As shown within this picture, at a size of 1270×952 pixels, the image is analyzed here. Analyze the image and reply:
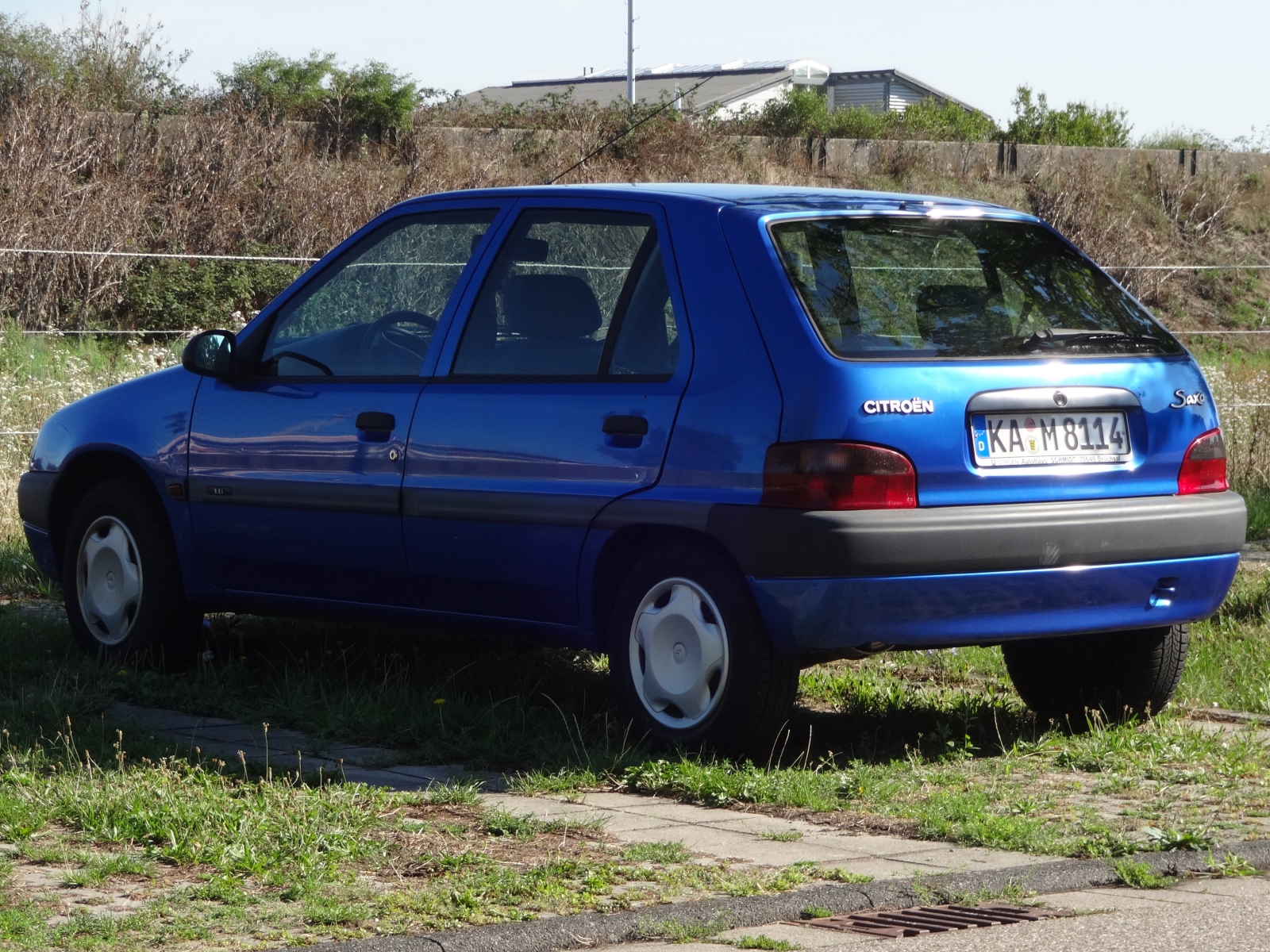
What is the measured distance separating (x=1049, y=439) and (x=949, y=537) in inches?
20.3

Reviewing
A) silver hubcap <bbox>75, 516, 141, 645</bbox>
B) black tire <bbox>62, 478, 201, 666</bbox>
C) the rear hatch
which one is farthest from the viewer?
silver hubcap <bbox>75, 516, 141, 645</bbox>

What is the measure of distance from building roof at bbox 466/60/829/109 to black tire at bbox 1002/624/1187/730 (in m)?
60.5

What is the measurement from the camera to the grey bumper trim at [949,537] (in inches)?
200

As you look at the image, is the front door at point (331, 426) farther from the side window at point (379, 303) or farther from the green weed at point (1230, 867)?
the green weed at point (1230, 867)

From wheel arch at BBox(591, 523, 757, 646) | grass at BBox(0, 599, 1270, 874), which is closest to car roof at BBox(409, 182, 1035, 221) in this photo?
wheel arch at BBox(591, 523, 757, 646)

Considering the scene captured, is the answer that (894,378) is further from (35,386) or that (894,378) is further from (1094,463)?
(35,386)

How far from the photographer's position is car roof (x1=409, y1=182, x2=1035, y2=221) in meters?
5.73

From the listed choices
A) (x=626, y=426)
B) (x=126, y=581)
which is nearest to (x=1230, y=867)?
(x=626, y=426)

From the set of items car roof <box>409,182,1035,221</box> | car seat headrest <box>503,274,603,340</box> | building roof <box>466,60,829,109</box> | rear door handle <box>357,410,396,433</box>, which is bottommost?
rear door handle <box>357,410,396,433</box>

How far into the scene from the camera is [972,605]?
5277mm

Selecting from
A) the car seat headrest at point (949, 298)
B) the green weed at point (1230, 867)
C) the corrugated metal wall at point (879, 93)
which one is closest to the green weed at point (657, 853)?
the green weed at point (1230, 867)

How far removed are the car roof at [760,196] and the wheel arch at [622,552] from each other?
3.32 ft

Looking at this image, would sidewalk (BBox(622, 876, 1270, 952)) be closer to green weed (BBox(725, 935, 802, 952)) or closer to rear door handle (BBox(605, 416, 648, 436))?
green weed (BBox(725, 935, 802, 952))

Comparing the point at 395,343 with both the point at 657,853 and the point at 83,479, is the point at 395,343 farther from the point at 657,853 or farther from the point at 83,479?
the point at 657,853
